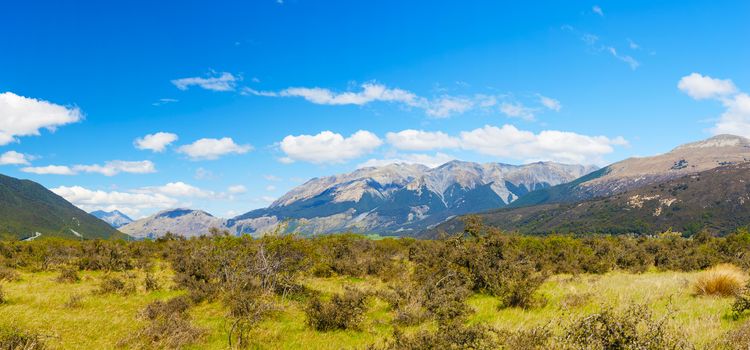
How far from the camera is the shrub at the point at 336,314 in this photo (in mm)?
13562

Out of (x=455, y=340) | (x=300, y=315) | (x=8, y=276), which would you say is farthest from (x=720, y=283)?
(x=8, y=276)

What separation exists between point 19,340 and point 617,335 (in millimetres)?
13154

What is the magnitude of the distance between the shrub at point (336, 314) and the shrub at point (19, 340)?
735 cm

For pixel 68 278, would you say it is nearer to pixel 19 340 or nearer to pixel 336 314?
pixel 19 340

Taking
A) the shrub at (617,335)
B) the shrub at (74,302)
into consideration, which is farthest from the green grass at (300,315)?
the shrub at (617,335)

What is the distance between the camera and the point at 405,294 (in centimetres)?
1692

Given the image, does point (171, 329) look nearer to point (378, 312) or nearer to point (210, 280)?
point (378, 312)

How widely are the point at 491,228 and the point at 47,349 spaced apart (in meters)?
18.2

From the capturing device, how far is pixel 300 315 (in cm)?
1599

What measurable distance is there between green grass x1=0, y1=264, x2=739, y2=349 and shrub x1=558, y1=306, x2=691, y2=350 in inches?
95.6

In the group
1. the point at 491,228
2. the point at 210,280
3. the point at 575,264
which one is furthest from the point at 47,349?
the point at 575,264

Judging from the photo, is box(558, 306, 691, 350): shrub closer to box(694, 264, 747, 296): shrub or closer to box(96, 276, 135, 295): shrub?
box(694, 264, 747, 296): shrub

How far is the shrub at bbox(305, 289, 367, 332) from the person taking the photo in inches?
534

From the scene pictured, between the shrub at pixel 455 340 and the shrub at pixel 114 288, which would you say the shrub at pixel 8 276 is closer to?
the shrub at pixel 114 288
